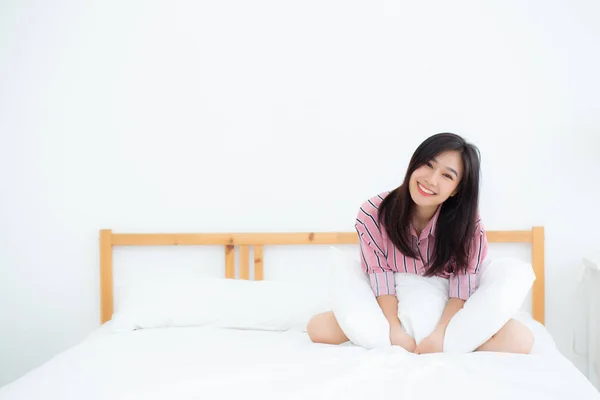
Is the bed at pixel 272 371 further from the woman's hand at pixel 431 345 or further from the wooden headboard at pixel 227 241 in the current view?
the wooden headboard at pixel 227 241

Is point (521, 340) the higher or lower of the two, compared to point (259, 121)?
lower

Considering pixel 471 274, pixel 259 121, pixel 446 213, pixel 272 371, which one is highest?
pixel 259 121

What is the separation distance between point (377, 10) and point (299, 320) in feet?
3.72

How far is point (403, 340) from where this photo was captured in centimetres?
134

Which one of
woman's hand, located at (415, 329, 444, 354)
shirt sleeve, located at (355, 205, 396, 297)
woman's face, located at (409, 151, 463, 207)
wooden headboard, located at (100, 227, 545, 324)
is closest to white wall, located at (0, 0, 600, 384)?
wooden headboard, located at (100, 227, 545, 324)

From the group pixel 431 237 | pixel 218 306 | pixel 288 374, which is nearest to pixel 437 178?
pixel 431 237

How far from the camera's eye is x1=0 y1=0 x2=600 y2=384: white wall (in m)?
1.95

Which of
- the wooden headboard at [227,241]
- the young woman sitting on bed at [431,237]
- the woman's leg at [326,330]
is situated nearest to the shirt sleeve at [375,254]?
the young woman sitting on bed at [431,237]

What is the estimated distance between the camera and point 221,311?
1.70 meters

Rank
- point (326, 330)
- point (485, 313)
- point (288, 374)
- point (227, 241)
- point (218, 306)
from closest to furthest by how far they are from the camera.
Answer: point (288, 374), point (485, 313), point (326, 330), point (218, 306), point (227, 241)

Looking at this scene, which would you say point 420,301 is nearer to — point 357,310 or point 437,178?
point 357,310

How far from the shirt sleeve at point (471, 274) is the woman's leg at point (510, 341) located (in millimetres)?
130

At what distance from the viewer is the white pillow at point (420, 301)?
136cm

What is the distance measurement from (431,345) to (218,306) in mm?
692
